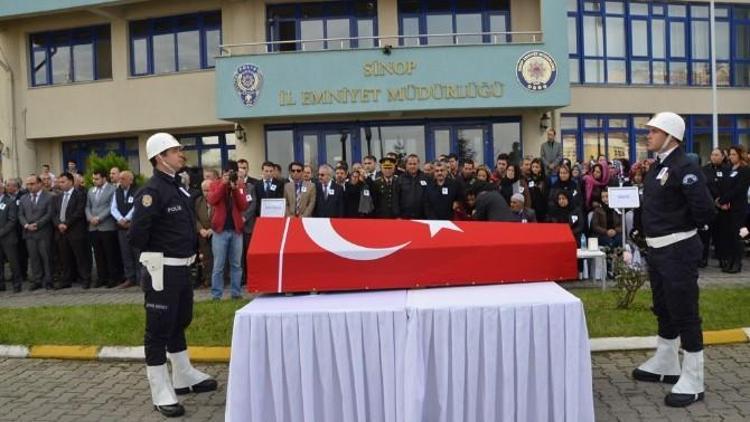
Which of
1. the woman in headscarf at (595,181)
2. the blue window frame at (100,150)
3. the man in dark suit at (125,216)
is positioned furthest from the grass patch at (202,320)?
the blue window frame at (100,150)

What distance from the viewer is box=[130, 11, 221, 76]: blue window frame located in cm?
2112

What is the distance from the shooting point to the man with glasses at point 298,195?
1160cm

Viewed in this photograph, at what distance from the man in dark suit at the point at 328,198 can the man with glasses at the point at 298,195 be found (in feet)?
0.36

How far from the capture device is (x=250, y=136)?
19562 millimetres

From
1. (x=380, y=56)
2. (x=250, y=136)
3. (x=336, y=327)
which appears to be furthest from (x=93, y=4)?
(x=336, y=327)

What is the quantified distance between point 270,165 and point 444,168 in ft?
10.3

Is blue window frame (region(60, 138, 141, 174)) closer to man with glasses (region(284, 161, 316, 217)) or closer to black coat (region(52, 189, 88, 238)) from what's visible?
black coat (region(52, 189, 88, 238))

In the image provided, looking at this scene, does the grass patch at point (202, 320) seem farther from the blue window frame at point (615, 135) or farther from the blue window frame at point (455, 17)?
the blue window frame at point (615, 135)

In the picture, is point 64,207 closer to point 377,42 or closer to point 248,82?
point 248,82

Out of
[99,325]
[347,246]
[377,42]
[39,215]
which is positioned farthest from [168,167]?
[377,42]

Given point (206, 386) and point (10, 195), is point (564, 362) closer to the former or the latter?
point (206, 386)

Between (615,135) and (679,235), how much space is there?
18.3m

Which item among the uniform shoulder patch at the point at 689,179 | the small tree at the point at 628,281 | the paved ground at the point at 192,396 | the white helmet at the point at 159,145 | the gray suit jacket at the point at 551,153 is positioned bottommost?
the paved ground at the point at 192,396

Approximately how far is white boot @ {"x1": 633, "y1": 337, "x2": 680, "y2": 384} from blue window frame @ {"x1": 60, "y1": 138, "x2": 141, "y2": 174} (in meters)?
19.5
